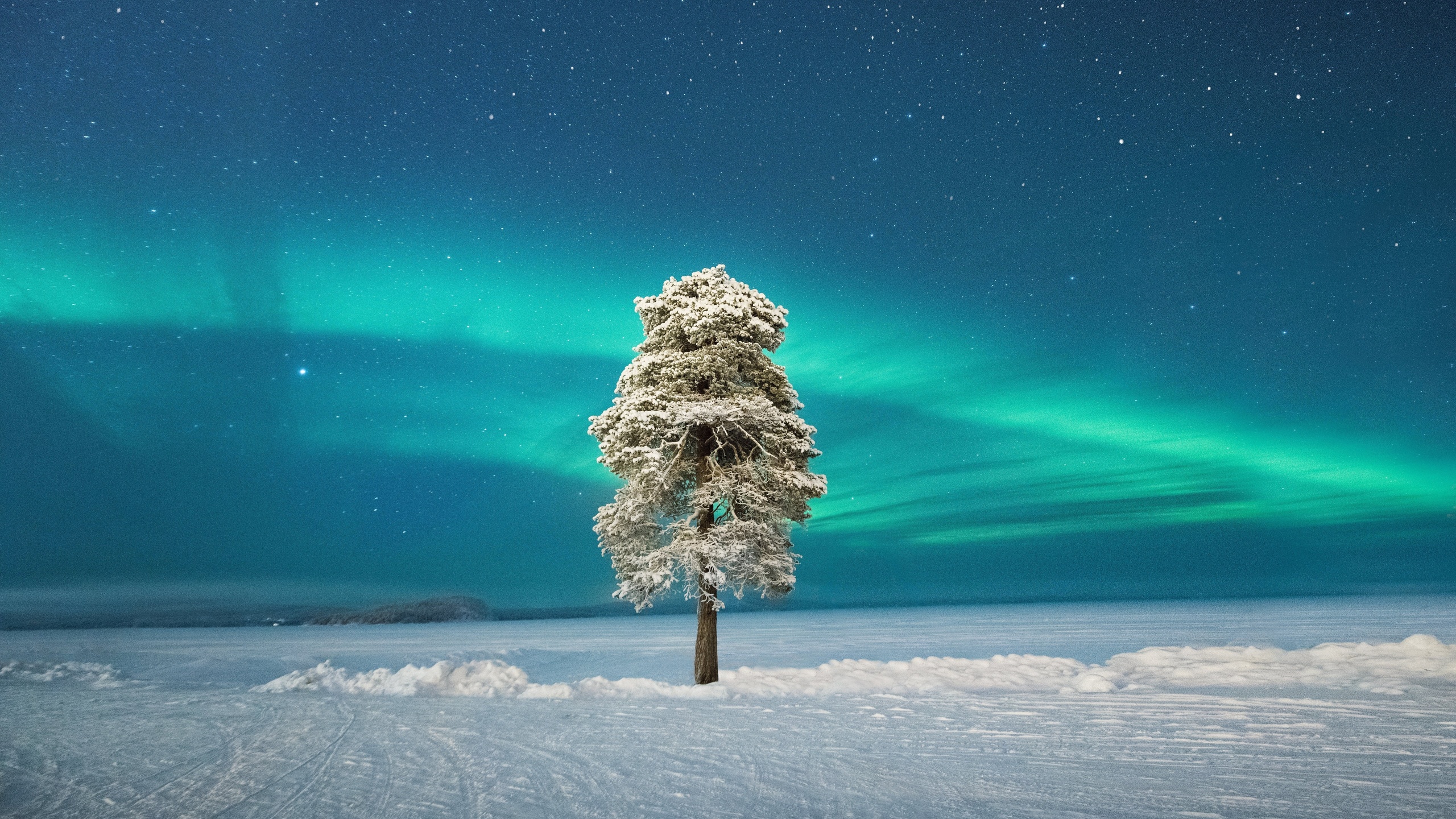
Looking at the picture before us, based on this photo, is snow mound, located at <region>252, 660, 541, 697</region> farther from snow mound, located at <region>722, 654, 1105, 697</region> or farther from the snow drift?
snow mound, located at <region>722, 654, 1105, 697</region>

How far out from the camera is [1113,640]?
33.6m

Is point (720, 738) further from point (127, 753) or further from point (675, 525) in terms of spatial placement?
point (127, 753)

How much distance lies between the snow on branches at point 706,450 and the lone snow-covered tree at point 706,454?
0.11ft

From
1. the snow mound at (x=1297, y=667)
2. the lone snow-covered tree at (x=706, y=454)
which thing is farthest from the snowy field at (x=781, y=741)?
the lone snow-covered tree at (x=706, y=454)

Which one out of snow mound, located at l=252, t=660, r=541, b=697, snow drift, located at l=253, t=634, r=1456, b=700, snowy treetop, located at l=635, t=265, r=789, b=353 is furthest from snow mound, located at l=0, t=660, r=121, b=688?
snowy treetop, located at l=635, t=265, r=789, b=353

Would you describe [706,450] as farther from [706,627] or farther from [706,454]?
[706,627]

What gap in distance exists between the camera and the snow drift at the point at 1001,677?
13.6 m

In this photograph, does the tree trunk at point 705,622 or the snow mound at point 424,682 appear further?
the snow mound at point 424,682

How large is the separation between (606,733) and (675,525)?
6587mm

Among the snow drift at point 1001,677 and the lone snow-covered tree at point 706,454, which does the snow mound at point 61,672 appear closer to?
the snow drift at point 1001,677

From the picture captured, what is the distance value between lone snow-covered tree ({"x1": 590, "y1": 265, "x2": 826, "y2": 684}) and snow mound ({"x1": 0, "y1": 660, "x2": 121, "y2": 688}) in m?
18.6

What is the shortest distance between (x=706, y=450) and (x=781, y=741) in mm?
8886

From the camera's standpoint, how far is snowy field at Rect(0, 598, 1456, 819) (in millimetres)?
7168

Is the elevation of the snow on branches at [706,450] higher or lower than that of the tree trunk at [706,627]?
higher
